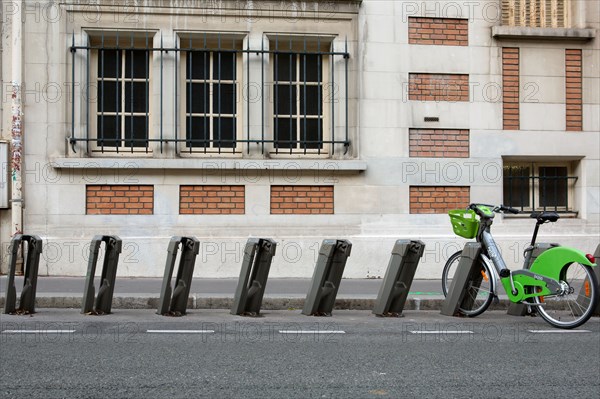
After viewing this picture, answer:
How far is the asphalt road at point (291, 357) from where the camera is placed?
516cm

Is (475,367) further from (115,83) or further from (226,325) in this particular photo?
(115,83)

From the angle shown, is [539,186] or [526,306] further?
[539,186]

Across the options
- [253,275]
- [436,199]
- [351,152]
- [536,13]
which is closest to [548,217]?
[253,275]

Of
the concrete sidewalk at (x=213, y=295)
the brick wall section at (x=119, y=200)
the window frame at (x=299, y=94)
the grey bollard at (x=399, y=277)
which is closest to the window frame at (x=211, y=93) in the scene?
the window frame at (x=299, y=94)

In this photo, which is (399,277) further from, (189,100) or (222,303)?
(189,100)

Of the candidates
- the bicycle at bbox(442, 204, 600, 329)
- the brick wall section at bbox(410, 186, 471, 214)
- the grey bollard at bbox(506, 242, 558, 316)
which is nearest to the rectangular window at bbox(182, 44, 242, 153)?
the brick wall section at bbox(410, 186, 471, 214)

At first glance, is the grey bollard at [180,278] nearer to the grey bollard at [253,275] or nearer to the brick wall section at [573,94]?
the grey bollard at [253,275]

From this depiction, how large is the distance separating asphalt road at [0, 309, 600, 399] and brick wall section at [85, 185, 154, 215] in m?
3.70

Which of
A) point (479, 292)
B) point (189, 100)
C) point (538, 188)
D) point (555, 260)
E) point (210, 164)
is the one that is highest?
point (189, 100)

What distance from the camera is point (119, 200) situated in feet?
40.5

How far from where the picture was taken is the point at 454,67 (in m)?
12.9

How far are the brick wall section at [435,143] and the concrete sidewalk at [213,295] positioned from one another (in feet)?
8.17

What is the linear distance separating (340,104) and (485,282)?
195 inches

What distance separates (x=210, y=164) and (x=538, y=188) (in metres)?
5.68
